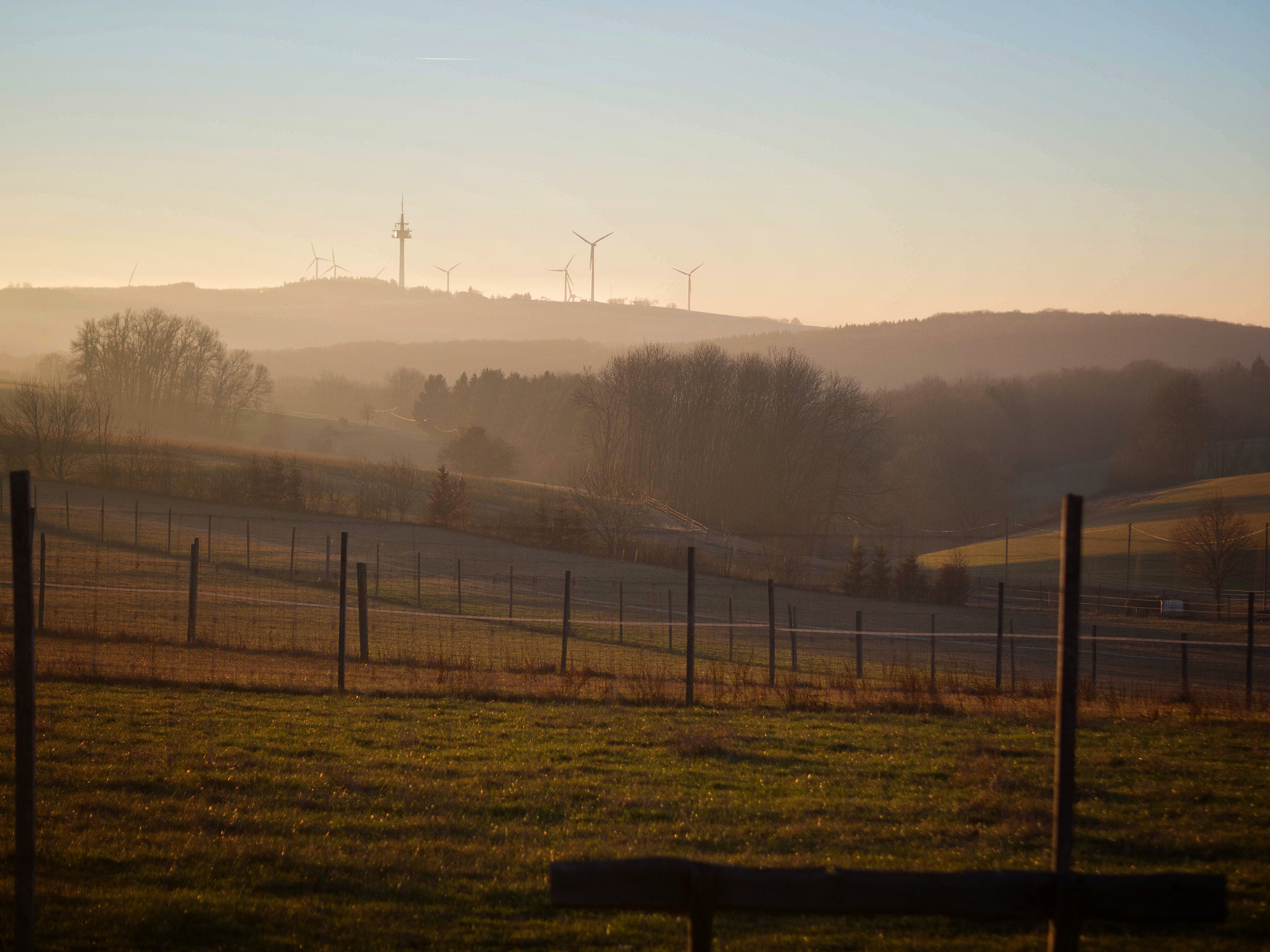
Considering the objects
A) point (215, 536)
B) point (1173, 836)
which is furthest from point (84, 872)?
point (215, 536)

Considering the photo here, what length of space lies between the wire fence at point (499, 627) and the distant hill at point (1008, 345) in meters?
110

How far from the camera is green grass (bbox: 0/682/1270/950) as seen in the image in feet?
16.4

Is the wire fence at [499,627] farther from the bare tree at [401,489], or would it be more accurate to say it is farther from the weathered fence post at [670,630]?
the bare tree at [401,489]

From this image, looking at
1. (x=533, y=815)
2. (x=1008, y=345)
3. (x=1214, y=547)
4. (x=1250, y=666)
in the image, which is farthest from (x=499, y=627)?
(x=1008, y=345)

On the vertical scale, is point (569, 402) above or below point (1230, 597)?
above

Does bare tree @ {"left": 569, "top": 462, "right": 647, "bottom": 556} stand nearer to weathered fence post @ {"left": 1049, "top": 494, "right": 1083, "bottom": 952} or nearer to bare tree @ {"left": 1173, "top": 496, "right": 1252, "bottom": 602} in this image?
bare tree @ {"left": 1173, "top": 496, "right": 1252, "bottom": 602}

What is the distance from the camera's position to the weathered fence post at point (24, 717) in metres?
4.30

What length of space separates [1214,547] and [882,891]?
56.4m

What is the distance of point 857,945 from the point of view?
481 centimetres

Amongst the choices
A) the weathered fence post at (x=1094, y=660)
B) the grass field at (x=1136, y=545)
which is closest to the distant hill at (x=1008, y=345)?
the grass field at (x=1136, y=545)

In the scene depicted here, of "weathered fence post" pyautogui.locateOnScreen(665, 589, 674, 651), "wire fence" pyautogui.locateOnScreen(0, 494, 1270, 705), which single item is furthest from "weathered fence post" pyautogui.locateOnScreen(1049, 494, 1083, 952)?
"weathered fence post" pyautogui.locateOnScreen(665, 589, 674, 651)

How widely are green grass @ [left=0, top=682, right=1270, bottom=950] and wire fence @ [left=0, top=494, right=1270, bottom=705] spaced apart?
3257 millimetres

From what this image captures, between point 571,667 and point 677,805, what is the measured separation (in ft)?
31.0

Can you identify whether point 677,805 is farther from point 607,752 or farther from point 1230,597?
point 1230,597
